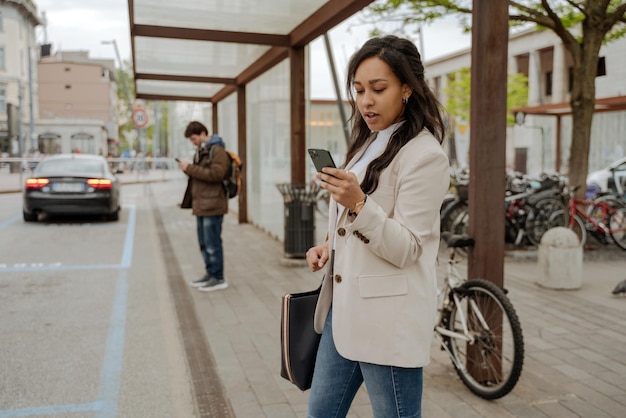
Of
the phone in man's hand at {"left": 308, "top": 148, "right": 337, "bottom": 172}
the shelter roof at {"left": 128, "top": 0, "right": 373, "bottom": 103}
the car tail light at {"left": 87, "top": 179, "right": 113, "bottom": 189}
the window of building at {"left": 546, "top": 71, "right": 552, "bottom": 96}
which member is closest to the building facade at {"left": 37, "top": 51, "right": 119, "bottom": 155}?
the window of building at {"left": 546, "top": 71, "right": 552, "bottom": 96}

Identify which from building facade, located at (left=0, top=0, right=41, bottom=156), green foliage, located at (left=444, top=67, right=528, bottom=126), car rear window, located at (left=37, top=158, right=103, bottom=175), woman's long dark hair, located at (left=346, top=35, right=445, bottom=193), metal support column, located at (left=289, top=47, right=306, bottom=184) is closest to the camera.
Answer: woman's long dark hair, located at (left=346, top=35, right=445, bottom=193)

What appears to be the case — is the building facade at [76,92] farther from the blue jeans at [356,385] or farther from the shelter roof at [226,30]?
the blue jeans at [356,385]

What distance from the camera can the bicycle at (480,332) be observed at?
393 cm

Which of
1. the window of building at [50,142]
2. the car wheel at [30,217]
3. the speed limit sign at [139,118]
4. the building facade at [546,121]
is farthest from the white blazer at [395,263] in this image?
the window of building at [50,142]

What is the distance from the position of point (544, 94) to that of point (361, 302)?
44.3 metres

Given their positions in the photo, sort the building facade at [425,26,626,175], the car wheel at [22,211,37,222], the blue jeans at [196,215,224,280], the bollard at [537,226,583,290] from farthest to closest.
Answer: the building facade at [425,26,626,175], the car wheel at [22,211,37,222], the bollard at [537,226,583,290], the blue jeans at [196,215,224,280]

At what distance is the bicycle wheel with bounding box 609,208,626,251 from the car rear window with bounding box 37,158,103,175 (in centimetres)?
1004

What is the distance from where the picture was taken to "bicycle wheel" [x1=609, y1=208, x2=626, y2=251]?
10.2 meters

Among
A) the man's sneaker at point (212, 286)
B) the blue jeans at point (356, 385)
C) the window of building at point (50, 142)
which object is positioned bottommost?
the man's sneaker at point (212, 286)

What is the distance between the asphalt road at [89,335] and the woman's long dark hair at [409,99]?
244cm

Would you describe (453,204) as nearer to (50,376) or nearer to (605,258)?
(605,258)

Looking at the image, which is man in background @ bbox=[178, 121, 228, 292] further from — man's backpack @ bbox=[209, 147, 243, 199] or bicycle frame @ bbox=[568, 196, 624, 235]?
bicycle frame @ bbox=[568, 196, 624, 235]

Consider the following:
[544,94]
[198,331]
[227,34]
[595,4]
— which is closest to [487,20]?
[198,331]

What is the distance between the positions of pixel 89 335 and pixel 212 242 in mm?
1955
